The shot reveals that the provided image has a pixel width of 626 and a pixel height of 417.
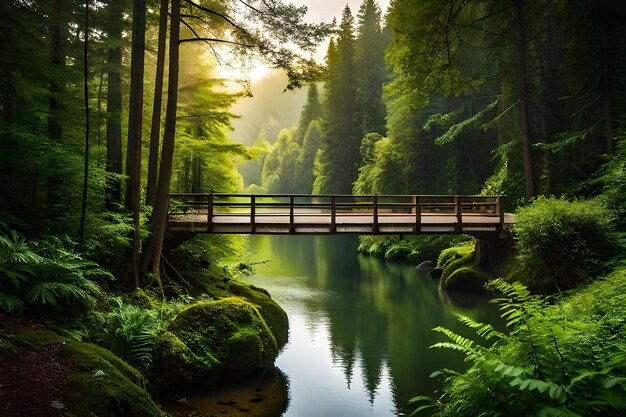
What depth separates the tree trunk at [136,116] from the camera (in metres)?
11.5

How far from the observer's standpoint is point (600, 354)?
4.18 meters

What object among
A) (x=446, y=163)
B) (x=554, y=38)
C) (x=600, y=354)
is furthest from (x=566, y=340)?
(x=446, y=163)

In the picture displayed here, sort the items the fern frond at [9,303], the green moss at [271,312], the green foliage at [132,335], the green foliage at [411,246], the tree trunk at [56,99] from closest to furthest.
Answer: the fern frond at [9,303] → the green foliage at [132,335] → the tree trunk at [56,99] → the green moss at [271,312] → the green foliage at [411,246]

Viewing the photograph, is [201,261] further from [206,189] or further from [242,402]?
[206,189]

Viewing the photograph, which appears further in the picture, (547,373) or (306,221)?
(306,221)

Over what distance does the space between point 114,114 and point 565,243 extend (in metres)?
12.9

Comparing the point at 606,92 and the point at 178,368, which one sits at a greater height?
the point at 606,92

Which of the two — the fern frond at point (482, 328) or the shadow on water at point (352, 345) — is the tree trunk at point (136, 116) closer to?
the shadow on water at point (352, 345)

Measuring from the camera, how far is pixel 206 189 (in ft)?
76.1

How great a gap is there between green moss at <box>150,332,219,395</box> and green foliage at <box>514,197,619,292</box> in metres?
9.57

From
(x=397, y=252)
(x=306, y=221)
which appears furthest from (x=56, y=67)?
(x=397, y=252)

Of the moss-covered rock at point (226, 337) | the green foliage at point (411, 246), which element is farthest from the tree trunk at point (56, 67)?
the green foliage at point (411, 246)

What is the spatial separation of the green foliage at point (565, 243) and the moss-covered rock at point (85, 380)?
11388 mm

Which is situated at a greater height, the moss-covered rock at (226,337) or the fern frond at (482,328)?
the fern frond at (482,328)
